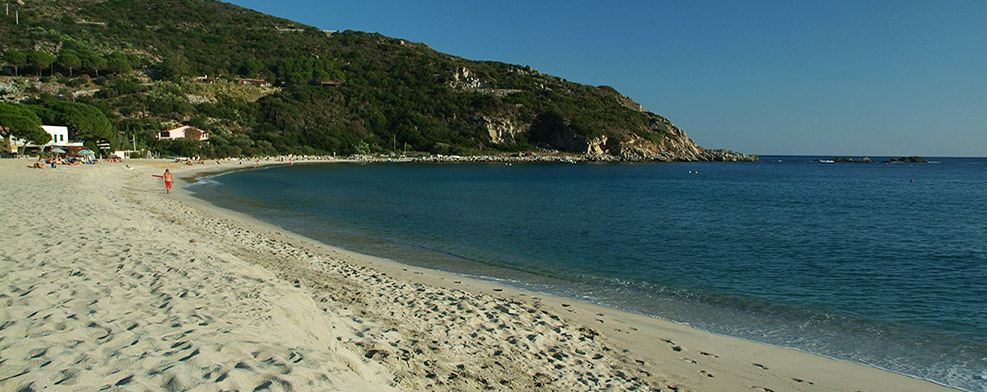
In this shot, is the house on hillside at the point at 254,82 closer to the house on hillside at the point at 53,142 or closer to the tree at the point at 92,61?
the tree at the point at 92,61

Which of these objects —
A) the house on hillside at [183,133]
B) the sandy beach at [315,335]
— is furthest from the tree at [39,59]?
the sandy beach at [315,335]

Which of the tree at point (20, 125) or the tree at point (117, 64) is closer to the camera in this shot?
the tree at point (20, 125)

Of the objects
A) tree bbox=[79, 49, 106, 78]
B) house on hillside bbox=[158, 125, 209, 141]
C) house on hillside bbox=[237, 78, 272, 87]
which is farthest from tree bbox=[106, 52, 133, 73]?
house on hillside bbox=[158, 125, 209, 141]

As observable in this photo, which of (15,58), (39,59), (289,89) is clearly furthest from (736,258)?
(15,58)

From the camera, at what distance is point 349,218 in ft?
64.7

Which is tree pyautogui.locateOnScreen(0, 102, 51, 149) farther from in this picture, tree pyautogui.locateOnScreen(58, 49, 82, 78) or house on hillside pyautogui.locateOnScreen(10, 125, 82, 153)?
tree pyautogui.locateOnScreen(58, 49, 82, 78)

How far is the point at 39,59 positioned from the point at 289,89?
3435 cm

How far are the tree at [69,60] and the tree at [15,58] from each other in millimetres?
4028

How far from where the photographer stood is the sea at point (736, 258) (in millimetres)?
7570

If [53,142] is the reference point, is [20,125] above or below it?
above

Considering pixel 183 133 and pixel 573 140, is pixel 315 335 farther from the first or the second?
pixel 573 140

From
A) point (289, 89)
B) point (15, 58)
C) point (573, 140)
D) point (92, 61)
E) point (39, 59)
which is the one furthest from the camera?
point (573, 140)

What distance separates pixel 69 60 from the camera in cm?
7650

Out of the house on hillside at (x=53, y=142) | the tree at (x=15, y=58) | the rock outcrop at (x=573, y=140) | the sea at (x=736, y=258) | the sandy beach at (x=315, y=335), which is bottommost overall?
the sea at (x=736, y=258)
